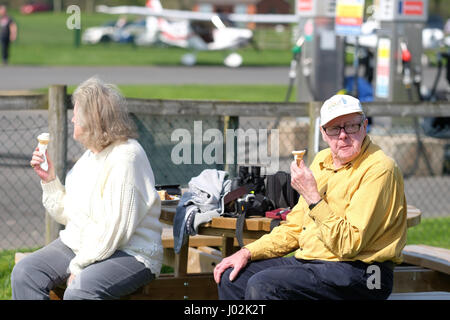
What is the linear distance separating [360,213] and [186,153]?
2.66 meters

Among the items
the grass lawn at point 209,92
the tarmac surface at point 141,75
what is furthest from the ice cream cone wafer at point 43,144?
the tarmac surface at point 141,75

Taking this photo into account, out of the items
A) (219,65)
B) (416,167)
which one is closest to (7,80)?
(219,65)

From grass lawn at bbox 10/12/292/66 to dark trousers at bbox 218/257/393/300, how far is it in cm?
2933

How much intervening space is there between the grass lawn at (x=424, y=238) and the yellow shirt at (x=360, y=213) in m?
Answer: 2.40

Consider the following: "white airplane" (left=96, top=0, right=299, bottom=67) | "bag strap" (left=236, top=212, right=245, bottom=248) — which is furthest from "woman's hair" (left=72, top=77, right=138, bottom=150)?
"white airplane" (left=96, top=0, right=299, bottom=67)

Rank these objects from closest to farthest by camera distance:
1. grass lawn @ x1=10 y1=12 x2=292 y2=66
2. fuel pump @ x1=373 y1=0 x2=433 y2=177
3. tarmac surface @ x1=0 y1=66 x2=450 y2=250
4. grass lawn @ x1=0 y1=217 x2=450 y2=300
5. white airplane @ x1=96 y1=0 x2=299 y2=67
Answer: grass lawn @ x1=0 y1=217 x2=450 y2=300 → tarmac surface @ x1=0 y1=66 x2=450 y2=250 → fuel pump @ x1=373 y1=0 x2=433 y2=177 → grass lawn @ x1=10 y1=12 x2=292 y2=66 → white airplane @ x1=96 y1=0 x2=299 y2=67

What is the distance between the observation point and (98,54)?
40.5 meters

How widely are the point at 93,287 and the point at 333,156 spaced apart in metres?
1.39

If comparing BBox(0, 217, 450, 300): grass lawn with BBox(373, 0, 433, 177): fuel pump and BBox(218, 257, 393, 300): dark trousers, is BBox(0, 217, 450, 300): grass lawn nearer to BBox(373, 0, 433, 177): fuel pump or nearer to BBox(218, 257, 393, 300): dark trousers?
BBox(218, 257, 393, 300): dark trousers

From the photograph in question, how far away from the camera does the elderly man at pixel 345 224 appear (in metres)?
3.94

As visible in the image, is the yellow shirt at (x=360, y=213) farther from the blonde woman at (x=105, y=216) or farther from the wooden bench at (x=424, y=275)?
the wooden bench at (x=424, y=275)

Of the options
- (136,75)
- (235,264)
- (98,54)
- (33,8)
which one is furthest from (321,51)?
(33,8)

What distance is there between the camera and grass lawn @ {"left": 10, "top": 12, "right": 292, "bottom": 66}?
1384 inches
